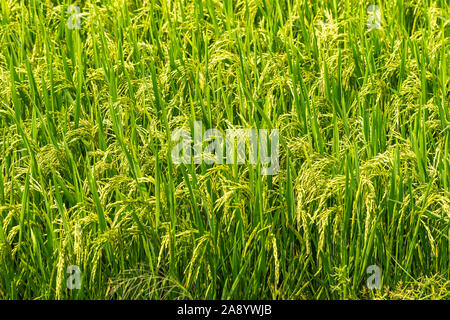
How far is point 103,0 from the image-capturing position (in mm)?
3754

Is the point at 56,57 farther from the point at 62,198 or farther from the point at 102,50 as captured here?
the point at 62,198

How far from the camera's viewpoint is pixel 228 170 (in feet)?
8.43

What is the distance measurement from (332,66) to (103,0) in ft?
4.42

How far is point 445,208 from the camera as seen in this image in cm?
241

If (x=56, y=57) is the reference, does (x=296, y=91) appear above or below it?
below

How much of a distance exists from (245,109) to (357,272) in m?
0.89

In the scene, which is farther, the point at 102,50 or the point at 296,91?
the point at 102,50

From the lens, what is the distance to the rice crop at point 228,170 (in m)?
2.46

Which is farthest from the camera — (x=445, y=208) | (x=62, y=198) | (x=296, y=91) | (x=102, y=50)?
(x=102, y=50)

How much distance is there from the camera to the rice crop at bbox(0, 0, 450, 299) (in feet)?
8.08

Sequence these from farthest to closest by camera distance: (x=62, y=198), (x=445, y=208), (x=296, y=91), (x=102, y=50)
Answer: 1. (x=102, y=50)
2. (x=296, y=91)
3. (x=62, y=198)
4. (x=445, y=208)

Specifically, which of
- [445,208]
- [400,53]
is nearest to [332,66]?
[400,53]

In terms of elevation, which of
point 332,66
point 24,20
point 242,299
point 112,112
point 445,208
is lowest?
point 242,299
